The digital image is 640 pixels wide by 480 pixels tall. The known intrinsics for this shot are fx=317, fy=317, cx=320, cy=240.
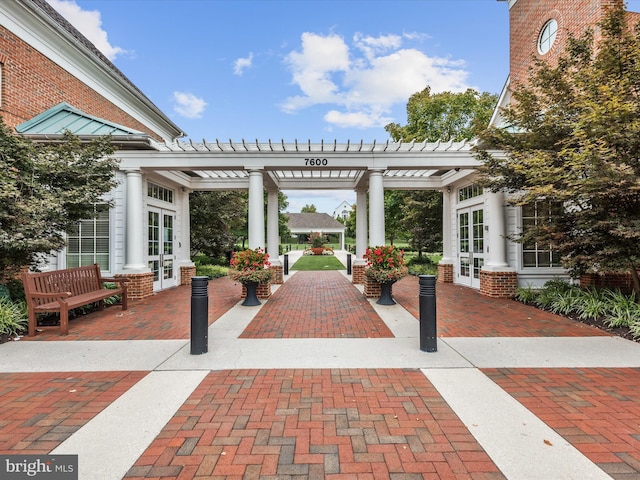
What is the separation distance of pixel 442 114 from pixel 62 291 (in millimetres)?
18481

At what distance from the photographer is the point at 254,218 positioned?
8891mm

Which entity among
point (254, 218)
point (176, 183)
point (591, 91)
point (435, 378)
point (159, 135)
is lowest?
point (435, 378)

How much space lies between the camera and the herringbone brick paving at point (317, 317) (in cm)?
545

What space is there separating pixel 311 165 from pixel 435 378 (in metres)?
6.59

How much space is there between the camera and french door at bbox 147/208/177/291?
991 cm

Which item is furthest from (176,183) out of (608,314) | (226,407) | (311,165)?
(608,314)

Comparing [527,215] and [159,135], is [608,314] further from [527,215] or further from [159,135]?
[159,135]

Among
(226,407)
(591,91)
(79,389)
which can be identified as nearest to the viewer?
(226,407)

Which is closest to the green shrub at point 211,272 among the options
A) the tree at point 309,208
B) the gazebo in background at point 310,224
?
the gazebo in background at point 310,224

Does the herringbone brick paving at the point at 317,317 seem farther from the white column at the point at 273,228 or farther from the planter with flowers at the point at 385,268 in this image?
the white column at the point at 273,228

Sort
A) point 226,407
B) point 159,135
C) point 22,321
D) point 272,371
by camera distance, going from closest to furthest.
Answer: point 226,407, point 272,371, point 22,321, point 159,135

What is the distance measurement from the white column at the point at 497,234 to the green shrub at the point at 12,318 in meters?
10.6

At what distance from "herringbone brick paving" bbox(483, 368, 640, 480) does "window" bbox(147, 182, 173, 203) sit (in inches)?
394

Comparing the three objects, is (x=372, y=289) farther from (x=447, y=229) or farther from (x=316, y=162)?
(x=447, y=229)
